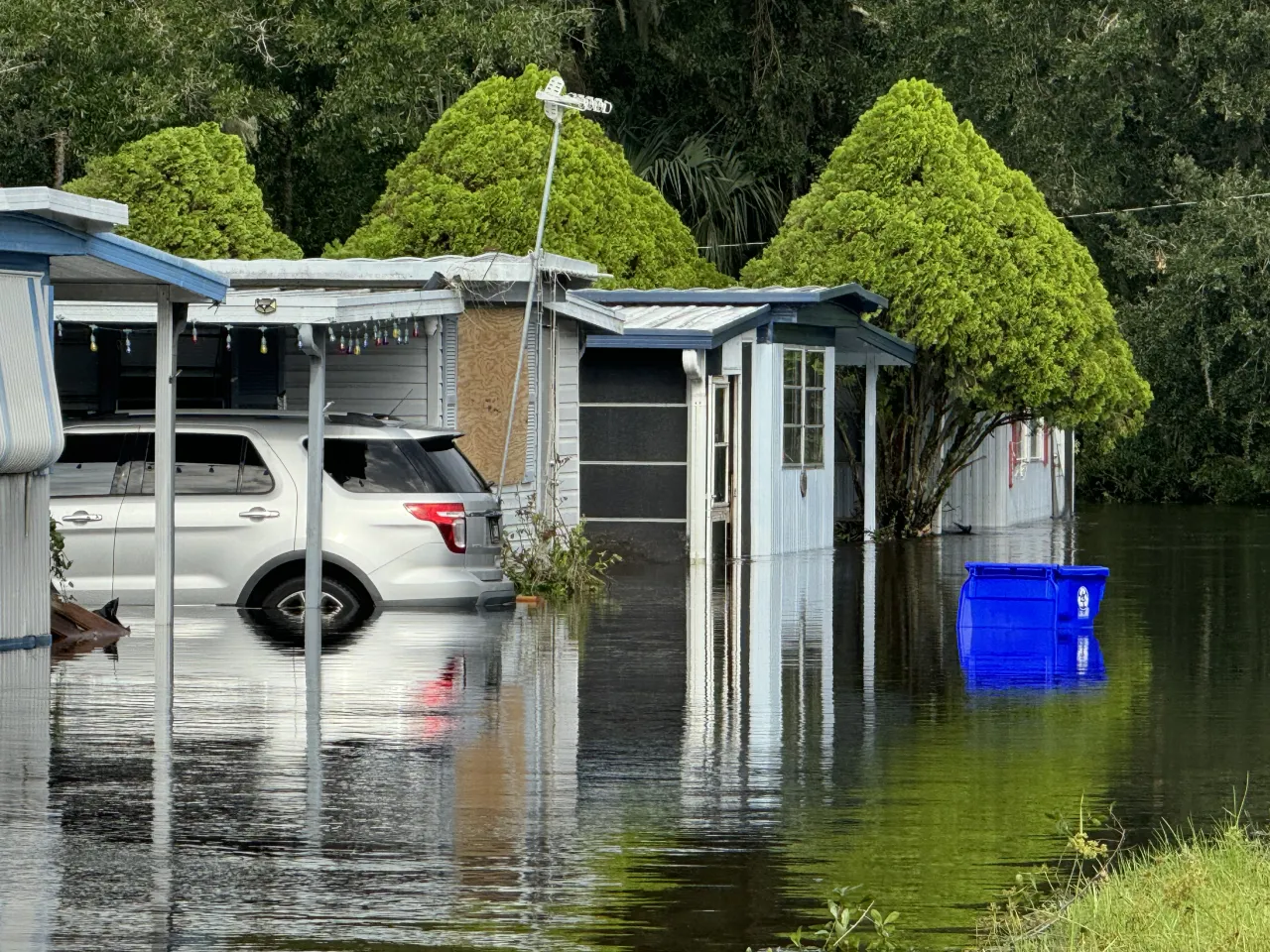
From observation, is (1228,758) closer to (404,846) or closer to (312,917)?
(404,846)

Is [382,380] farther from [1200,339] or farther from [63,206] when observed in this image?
[1200,339]

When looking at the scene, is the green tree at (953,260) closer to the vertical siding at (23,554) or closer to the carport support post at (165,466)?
the carport support post at (165,466)

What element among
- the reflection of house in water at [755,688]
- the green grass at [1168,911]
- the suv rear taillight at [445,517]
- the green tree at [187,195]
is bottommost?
the green grass at [1168,911]

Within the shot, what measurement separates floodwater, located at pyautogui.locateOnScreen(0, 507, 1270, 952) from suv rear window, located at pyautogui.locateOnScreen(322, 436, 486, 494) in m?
1.05

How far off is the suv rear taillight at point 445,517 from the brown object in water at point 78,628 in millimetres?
2362

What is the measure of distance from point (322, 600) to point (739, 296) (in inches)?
407

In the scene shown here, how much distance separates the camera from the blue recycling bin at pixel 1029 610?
666 inches

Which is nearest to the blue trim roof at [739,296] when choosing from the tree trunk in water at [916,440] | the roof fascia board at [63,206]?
the tree trunk in water at [916,440]

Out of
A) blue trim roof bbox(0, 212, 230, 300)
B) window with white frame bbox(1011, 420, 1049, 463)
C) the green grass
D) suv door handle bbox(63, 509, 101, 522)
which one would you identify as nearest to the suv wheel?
suv door handle bbox(63, 509, 101, 522)

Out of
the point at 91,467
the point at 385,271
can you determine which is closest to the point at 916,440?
the point at 385,271

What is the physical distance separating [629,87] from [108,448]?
31398 millimetres

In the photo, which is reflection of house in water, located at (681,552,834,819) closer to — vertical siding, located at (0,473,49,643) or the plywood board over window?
the plywood board over window

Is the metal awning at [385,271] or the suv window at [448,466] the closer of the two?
the suv window at [448,466]

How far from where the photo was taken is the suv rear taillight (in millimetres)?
17312
